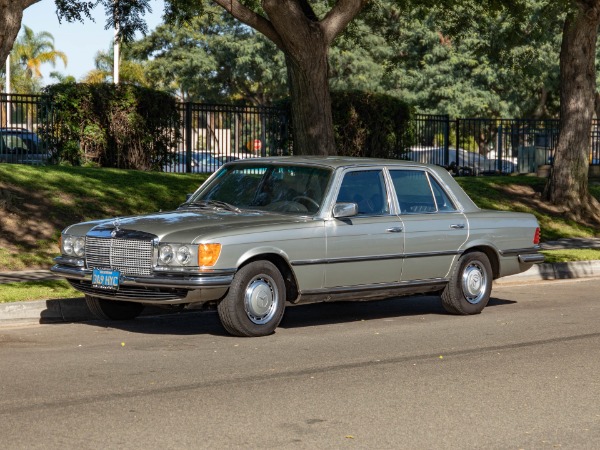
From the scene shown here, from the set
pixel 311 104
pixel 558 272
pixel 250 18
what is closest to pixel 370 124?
pixel 311 104

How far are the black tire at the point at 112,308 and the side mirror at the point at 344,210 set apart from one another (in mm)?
2158

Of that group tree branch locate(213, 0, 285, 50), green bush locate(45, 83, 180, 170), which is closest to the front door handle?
tree branch locate(213, 0, 285, 50)

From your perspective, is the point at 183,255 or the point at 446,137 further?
the point at 446,137

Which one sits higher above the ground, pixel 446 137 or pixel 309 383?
pixel 446 137

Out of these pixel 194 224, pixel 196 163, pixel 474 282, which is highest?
pixel 196 163

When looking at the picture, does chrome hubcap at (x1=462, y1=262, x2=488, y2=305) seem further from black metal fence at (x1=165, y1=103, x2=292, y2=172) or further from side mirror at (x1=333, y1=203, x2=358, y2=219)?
black metal fence at (x1=165, y1=103, x2=292, y2=172)

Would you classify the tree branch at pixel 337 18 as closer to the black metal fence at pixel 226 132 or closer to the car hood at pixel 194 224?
the black metal fence at pixel 226 132

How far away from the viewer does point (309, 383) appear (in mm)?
8039

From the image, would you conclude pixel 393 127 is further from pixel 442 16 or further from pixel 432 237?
pixel 432 237

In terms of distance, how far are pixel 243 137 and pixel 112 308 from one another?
1603cm

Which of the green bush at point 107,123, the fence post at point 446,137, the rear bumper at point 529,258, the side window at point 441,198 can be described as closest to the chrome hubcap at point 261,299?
the side window at point 441,198

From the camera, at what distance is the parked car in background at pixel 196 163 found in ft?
80.4

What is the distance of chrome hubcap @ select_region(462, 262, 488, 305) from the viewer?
12.0 m

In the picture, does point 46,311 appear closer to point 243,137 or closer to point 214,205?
point 214,205
